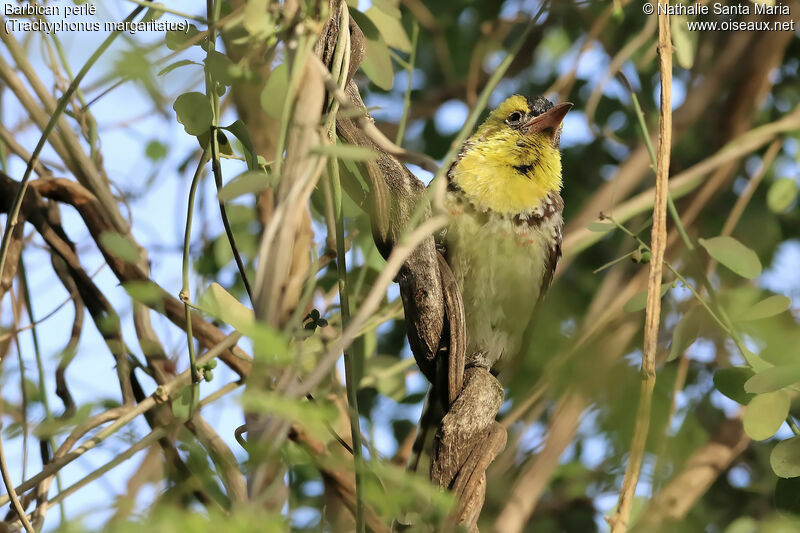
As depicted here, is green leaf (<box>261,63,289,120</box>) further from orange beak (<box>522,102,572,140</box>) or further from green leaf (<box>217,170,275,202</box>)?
orange beak (<box>522,102,572,140</box>)

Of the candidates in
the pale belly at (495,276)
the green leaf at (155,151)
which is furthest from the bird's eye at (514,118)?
the green leaf at (155,151)

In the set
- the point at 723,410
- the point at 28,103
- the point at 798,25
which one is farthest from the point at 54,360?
the point at 798,25

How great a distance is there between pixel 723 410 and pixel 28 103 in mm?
2074

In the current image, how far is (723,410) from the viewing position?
2.66 metres

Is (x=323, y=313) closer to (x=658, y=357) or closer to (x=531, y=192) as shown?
(x=531, y=192)

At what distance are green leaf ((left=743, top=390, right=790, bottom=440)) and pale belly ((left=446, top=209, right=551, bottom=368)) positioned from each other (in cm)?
65

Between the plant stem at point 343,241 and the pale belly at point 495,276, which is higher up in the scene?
the pale belly at point 495,276

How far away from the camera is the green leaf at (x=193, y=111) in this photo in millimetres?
1283

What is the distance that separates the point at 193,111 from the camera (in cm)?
129

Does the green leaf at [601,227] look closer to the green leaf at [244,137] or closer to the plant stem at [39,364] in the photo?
the green leaf at [244,137]

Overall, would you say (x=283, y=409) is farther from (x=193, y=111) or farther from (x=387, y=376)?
(x=387, y=376)

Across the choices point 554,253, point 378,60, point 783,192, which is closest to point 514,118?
point 554,253

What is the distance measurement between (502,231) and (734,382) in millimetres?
705

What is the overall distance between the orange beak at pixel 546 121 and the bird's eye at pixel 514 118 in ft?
0.13
